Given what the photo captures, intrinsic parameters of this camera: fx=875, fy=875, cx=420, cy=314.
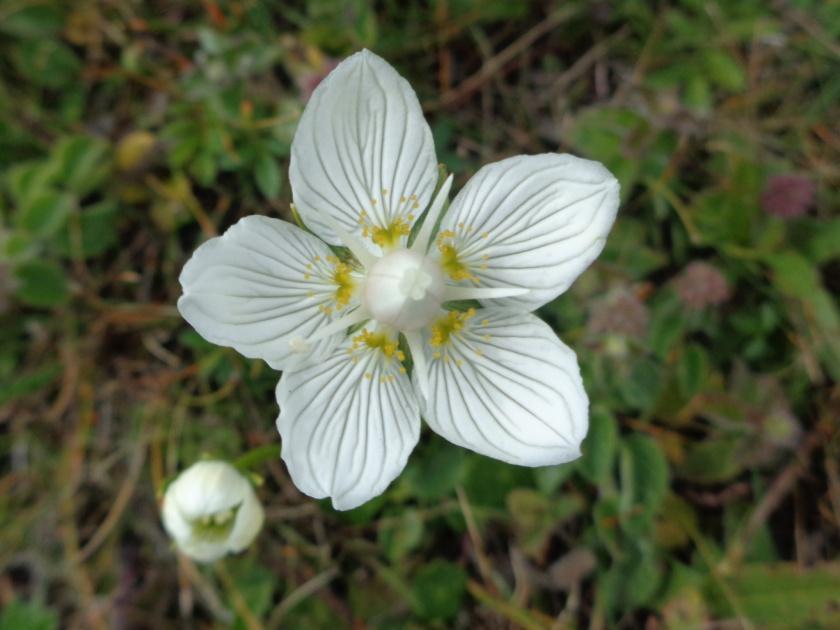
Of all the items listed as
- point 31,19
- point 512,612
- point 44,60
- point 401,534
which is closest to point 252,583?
point 401,534

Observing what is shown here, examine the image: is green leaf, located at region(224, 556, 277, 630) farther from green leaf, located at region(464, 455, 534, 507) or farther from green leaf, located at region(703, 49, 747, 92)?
green leaf, located at region(703, 49, 747, 92)

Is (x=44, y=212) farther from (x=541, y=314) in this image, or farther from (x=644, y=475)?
(x=644, y=475)

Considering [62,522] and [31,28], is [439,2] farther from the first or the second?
[62,522]

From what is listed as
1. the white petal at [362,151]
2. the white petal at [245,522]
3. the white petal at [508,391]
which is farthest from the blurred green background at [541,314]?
the white petal at [362,151]

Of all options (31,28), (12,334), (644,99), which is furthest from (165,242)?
(644,99)

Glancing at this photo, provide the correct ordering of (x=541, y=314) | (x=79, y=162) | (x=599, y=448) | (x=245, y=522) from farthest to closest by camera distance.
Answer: (x=79, y=162), (x=541, y=314), (x=599, y=448), (x=245, y=522)

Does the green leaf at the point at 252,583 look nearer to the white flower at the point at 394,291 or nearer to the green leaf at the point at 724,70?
the white flower at the point at 394,291
